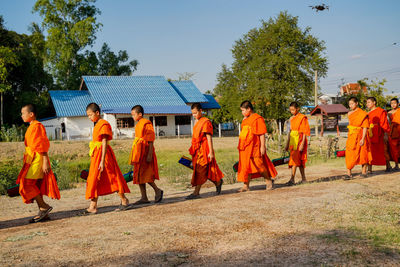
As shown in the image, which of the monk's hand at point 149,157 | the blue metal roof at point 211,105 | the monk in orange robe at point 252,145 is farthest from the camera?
the blue metal roof at point 211,105

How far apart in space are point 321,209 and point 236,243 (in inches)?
74.6

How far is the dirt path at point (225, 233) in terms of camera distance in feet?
12.0

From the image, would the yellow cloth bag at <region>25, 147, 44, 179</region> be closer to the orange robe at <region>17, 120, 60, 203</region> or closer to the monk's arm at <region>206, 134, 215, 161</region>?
the orange robe at <region>17, 120, 60, 203</region>

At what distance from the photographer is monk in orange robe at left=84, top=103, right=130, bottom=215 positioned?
5930mm

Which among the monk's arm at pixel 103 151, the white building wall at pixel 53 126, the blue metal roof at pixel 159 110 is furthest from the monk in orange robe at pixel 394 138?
the white building wall at pixel 53 126

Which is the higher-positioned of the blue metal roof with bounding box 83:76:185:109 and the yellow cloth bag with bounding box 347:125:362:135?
the blue metal roof with bounding box 83:76:185:109

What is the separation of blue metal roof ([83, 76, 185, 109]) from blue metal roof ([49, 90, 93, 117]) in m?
1.26

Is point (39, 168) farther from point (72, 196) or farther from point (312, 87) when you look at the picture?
point (312, 87)

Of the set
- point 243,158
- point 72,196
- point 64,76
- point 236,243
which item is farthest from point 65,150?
point 64,76

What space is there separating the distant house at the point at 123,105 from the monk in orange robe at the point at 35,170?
23024 millimetres

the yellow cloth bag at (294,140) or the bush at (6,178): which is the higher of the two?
the yellow cloth bag at (294,140)

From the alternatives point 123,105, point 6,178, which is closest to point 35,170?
point 6,178

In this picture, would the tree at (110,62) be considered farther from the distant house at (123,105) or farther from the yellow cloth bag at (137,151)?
the yellow cloth bag at (137,151)

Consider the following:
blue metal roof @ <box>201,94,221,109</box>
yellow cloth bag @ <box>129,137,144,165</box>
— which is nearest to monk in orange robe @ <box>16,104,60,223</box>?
yellow cloth bag @ <box>129,137,144,165</box>
